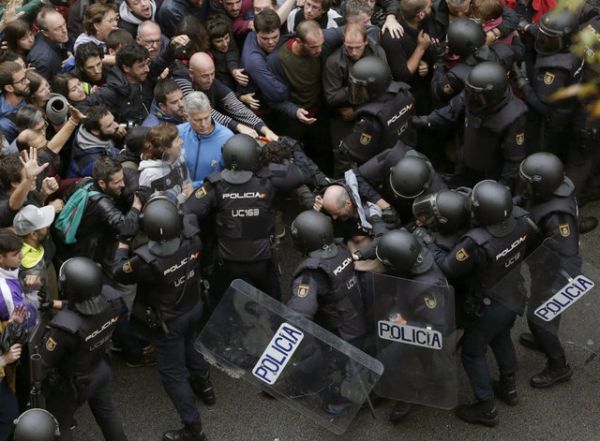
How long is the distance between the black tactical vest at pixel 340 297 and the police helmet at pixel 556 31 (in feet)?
8.94

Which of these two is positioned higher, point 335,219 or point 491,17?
point 491,17

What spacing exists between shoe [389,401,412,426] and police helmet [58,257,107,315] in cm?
226

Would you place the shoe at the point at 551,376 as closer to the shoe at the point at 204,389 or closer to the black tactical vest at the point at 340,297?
the black tactical vest at the point at 340,297

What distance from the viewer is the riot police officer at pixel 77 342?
583cm

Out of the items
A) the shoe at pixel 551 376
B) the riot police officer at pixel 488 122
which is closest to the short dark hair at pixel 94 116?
the riot police officer at pixel 488 122

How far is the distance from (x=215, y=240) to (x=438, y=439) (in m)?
2.22

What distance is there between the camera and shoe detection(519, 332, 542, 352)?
296 inches

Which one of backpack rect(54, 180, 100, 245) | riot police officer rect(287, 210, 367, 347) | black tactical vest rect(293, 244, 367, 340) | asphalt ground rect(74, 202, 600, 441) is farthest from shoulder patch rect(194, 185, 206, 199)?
asphalt ground rect(74, 202, 600, 441)

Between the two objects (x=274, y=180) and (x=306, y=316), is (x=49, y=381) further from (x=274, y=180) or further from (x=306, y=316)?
(x=274, y=180)

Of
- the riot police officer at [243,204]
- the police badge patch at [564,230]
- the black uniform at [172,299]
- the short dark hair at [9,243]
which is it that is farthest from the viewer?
the riot police officer at [243,204]

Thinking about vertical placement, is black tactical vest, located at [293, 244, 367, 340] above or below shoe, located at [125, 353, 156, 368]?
above

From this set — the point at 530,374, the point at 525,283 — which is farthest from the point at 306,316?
the point at 530,374

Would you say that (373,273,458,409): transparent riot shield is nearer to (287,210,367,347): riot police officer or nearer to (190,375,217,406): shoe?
(287,210,367,347): riot police officer

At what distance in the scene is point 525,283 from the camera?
6.52 m
